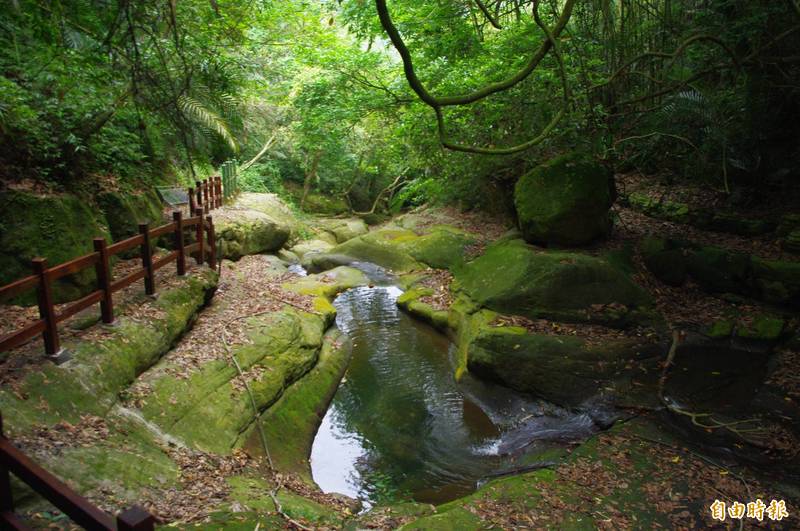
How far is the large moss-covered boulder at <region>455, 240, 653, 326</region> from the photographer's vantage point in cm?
980

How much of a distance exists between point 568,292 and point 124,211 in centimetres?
882

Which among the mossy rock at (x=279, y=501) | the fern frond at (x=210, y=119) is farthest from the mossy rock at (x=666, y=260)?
the fern frond at (x=210, y=119)

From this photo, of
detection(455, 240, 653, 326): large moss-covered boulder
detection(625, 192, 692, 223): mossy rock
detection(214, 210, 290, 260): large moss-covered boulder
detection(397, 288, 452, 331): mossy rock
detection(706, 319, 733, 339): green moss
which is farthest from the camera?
detection(214, 210, 290, 260): large moss-covered boulder

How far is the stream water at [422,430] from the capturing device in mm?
7004

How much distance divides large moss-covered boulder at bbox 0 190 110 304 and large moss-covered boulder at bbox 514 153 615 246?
9.19 meters

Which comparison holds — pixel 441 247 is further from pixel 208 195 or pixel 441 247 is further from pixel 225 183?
pixel 225 183

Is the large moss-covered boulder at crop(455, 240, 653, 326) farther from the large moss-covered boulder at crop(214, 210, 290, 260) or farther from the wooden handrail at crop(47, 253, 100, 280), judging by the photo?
the wooden handrail at crop(47, 253, 100, 280)

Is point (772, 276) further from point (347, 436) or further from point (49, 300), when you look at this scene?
point (49, 300)

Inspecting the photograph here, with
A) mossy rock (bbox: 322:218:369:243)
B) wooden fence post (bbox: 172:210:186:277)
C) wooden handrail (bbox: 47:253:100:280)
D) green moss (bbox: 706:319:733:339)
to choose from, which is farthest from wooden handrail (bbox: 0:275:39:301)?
mossy rock (bbox: 322:218:369:243)

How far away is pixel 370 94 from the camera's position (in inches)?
492

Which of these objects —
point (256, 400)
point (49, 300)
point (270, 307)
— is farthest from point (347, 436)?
point (49, 300)

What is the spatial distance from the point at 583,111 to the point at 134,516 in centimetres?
915

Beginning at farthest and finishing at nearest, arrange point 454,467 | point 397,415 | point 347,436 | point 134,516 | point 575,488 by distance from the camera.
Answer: point 397,415, point 347,436, point 454,467, point 575,488, point 134,516

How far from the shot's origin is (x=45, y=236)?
277 inches
